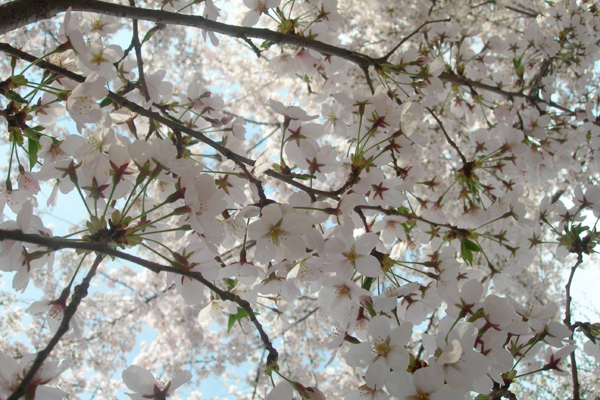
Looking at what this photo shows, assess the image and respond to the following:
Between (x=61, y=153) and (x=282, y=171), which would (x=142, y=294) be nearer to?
(x=61, y=153)

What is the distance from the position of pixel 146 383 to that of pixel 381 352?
0.57m

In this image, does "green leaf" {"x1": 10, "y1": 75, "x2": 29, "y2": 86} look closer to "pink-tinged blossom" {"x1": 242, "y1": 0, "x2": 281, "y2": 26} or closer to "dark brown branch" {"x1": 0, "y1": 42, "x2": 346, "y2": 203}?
"dark brown branch" {"x1": 0, "y1": 42, "x2": 346, "y2": 203}

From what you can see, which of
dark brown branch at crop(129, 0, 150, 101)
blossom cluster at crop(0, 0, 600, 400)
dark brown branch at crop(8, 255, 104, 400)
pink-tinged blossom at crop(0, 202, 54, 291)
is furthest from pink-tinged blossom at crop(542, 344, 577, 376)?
dark brown branch at crop(129, 0, 150, 101)

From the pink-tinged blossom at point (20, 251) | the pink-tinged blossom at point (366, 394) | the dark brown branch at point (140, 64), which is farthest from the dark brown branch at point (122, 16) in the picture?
the pink-tinged blossom at point (366, 394)

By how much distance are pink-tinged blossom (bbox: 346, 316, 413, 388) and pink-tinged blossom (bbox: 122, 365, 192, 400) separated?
1.31 feet

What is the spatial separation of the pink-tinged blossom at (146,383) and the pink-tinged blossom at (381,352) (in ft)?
1.31

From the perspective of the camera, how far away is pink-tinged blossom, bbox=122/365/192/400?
0.83 m

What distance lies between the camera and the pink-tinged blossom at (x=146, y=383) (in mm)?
826

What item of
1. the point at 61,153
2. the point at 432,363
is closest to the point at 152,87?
the point at 61,153

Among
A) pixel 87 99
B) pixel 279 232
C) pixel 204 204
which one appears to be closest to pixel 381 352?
pixel 279 232

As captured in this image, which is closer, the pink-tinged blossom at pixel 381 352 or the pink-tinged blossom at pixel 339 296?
the pink-tinged blossom at pixel 381 352

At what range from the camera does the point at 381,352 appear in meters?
0.83

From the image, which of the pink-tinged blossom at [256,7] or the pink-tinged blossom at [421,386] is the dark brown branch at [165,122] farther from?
the pink-tinged blossom at [256,7]

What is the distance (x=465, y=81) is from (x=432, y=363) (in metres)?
1.37
